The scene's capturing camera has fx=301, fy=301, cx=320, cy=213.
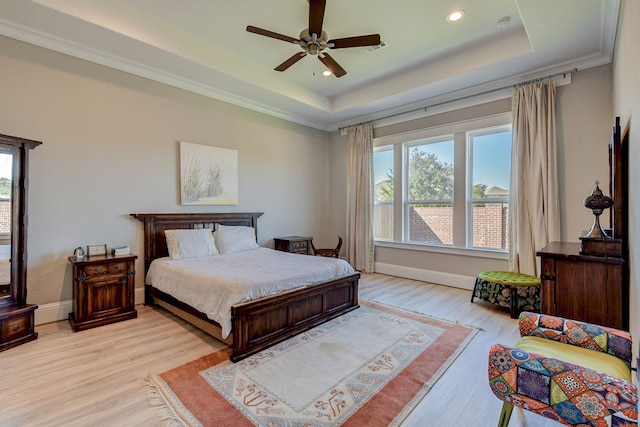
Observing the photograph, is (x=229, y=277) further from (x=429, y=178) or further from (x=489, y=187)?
(x=489, y=187)

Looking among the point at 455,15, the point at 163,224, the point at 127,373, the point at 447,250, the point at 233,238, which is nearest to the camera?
the point at 127,373

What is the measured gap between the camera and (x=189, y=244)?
4.08 meters

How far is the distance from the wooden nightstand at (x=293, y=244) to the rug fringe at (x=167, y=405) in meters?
3.22

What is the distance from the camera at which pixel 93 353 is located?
271 cm

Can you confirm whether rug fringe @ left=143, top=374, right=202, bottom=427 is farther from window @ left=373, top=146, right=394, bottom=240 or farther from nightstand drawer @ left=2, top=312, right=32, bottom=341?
window @ left=373, top=146, right=394, bottom=240

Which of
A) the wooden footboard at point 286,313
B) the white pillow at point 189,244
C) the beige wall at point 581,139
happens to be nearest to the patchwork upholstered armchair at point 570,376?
the wooden footboard at point 286,313

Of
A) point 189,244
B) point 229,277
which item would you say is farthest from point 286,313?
point 189,244

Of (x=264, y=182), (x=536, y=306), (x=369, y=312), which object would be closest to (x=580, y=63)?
(x=536, y=306)

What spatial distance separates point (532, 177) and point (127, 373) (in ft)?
16.3

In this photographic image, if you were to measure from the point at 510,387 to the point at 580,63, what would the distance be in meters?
4.17

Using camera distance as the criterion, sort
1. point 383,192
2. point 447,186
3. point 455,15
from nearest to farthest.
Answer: point 455,15 → point 447,186 → point 383,192

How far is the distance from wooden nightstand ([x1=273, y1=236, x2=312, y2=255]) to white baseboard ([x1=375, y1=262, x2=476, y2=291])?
1469 millimetres

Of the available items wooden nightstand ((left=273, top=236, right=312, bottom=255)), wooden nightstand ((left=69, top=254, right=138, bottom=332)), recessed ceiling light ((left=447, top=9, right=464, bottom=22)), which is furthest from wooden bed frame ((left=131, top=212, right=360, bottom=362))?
recessed ceiling light ((left=447, top=9, right=464, bottom=22))

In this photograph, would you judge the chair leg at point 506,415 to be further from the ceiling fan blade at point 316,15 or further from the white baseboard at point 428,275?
the white baseboard at point 428,275
